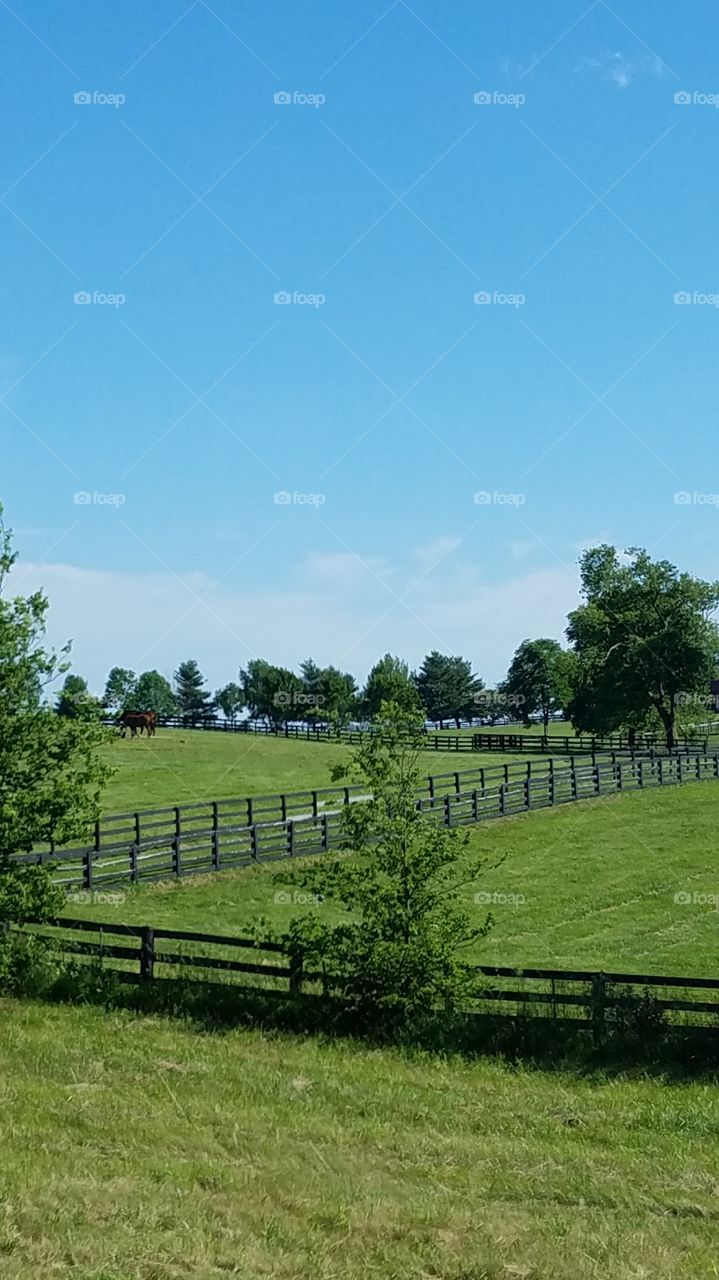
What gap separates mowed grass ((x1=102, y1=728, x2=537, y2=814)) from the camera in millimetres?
44219

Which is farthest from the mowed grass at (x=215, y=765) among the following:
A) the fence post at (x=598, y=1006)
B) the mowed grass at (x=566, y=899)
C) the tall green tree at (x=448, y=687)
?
the tall green tree at (x=448, y=687)

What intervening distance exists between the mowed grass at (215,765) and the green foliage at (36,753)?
1684 cm

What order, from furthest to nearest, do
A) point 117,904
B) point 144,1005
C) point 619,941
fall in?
point 117,904 → point 619,941 → point 144,1005

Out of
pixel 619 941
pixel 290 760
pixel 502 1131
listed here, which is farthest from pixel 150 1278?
pixel 290 760

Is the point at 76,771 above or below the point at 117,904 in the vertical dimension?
above

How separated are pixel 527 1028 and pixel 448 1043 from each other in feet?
3.38

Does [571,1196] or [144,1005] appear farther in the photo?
[144,1005]

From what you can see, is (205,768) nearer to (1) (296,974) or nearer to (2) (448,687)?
(1) (296,974)

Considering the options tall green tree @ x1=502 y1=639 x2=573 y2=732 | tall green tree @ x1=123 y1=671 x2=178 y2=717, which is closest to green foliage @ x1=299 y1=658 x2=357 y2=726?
tall green tree @ x1=502 y1=639 x2=573 y2=732

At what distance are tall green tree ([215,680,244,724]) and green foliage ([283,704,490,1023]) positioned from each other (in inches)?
5566

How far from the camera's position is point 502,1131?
11.4 metres

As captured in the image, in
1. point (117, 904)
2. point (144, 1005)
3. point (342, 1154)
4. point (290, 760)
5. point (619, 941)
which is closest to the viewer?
point (342, 1154)

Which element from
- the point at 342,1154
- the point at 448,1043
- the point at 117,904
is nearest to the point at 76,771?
the point at 448,1043

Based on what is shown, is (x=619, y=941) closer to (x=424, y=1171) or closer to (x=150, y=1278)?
(x=424, y=1171)
